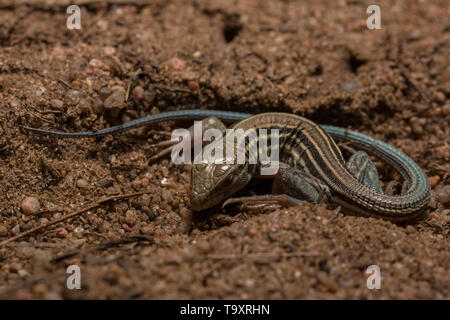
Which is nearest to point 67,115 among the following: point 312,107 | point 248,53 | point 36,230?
point 36,230

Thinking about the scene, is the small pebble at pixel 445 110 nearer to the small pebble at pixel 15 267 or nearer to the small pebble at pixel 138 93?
the small pebble at pixel 138 93

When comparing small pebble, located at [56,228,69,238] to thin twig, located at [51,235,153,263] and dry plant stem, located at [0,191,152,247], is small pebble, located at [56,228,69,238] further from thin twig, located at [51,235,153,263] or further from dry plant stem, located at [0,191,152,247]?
thin twig, located at [51,235,153,263]

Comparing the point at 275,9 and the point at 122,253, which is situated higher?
the point at 275,9

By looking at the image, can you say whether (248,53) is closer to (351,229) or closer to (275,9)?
(275,9)

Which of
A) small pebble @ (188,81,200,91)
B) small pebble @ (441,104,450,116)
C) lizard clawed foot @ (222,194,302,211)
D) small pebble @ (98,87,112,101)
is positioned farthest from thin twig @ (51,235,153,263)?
small pebble @ (441,104,450,116)

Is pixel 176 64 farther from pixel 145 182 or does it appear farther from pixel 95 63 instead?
pixel 145 182

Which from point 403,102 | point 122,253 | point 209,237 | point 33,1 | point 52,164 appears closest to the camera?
point 122,253

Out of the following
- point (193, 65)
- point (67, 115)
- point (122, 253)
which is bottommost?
point (122, 253)
